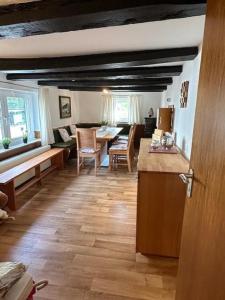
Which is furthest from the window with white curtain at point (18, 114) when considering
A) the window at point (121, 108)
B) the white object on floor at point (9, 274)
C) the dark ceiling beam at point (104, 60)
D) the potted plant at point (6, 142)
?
the window at point (121, 108)

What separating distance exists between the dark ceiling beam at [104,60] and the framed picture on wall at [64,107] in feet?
10.1

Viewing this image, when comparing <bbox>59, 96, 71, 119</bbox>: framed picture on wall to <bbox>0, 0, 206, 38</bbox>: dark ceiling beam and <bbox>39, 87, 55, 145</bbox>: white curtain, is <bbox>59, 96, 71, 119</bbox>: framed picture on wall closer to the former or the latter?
<bbox>39, 87, 55, 145</bbox>: white curtain

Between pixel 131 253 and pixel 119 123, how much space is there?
595cm

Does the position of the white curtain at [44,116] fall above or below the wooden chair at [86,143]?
above

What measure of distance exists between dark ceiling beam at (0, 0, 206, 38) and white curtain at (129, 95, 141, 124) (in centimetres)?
618

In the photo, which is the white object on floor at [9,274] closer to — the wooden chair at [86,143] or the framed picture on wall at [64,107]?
the wooden chair at [86,143]

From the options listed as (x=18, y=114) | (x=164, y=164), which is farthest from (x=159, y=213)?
(x=18, y=114)

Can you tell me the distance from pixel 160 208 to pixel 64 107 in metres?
5.06

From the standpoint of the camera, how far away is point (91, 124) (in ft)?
25.0

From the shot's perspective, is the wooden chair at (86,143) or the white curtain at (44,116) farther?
the white curtain at (44,116)

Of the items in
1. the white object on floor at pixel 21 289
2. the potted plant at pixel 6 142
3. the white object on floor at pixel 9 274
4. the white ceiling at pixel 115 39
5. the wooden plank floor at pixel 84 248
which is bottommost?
the wooden plank floor at pixel 84 248

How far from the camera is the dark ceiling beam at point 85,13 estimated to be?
1.14 meters

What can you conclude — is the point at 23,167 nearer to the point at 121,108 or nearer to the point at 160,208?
the point at 160,208

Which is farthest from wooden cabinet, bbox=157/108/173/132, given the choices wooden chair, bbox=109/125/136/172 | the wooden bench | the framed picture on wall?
the framed picture on wall
